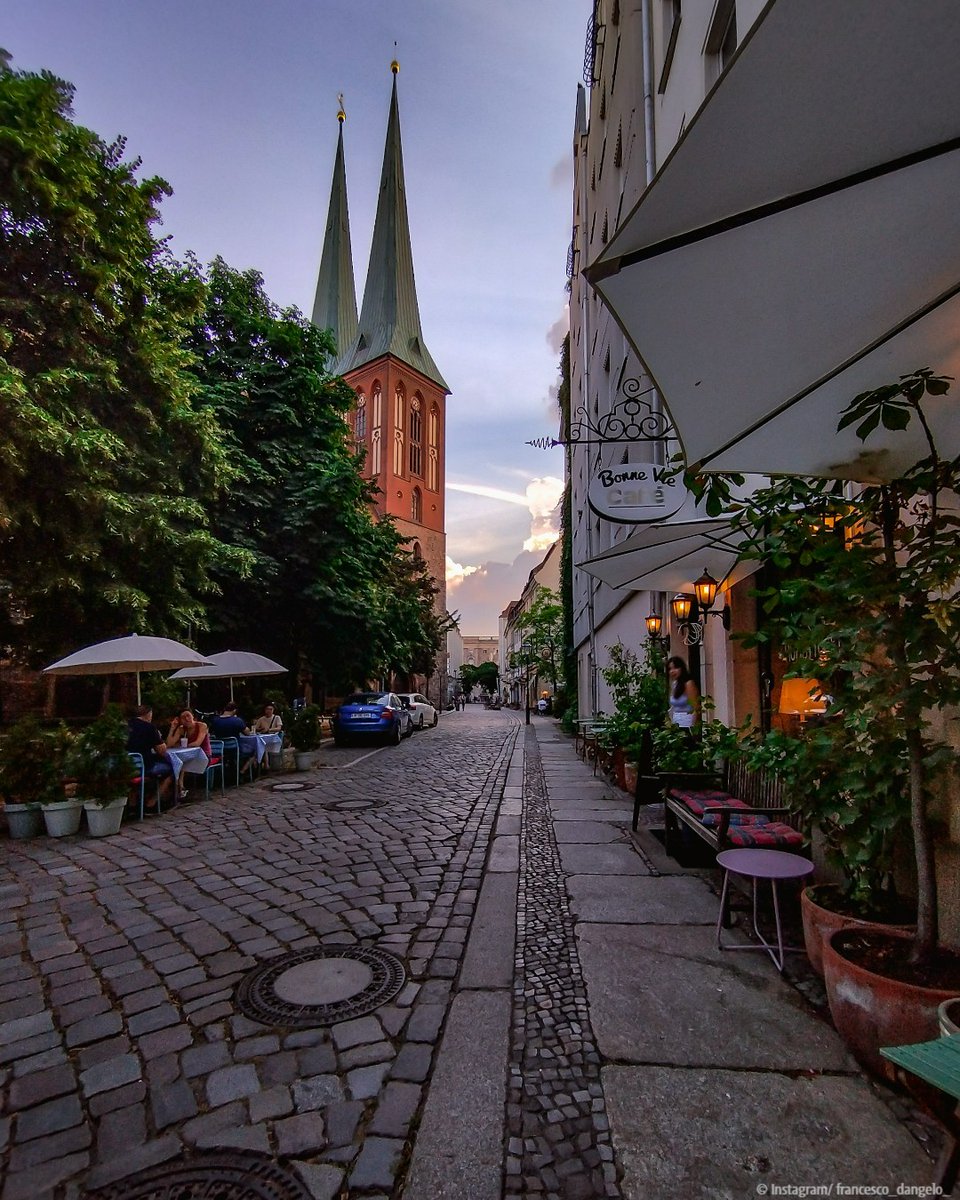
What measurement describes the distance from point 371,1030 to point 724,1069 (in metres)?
1.49

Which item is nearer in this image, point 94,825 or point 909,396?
point 909,396

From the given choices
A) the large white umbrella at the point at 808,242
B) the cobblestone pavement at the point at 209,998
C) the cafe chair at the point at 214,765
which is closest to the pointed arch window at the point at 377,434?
the cafe chair at the point at 214,765

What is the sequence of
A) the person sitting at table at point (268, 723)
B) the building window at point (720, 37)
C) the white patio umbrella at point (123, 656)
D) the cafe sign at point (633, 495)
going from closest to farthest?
the building window at point (720, 37)
the cafe sign at point (633, 495)
the white patio umbrella at point (123, 656)
the person sitting at table at point (268, 723)

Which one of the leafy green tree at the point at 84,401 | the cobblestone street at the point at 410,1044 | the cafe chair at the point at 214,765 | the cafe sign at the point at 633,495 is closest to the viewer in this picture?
the cobblestone street at the point at 410,1044

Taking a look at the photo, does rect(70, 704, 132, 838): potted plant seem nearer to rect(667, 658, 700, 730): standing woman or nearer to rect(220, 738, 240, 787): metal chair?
rect(220, 738, 240, 787): metal chair

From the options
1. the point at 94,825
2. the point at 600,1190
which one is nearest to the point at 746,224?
the point at 600,1190

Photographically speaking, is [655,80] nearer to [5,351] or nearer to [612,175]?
[612,175]

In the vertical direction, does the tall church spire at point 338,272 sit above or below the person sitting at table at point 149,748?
above

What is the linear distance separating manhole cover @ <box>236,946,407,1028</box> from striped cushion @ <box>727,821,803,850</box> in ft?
7.36

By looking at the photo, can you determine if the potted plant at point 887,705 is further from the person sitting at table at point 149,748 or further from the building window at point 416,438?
the building window at point 416,438

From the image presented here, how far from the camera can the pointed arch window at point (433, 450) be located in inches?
2233

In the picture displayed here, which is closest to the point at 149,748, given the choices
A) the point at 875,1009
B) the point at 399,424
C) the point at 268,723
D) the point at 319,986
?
the point at 268,723

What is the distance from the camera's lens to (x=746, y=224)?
6.79ft

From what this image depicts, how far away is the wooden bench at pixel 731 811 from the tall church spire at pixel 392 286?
176 ft
